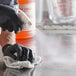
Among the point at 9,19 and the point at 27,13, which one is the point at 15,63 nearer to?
the point at 9,19

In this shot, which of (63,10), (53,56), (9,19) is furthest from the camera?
(63,10)

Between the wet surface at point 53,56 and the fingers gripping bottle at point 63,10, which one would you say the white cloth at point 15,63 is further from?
the fingers gripping bottle at point 63,10

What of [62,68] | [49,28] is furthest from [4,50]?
[49,28]

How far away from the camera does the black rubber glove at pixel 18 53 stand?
778 mm

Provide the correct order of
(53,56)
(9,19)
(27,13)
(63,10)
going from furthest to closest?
(63,10) < (27,13) < (53,56) < (9,19)

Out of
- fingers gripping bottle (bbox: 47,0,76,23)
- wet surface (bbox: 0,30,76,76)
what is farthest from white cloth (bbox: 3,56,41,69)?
fingers gripping bottle (bbox: 47,0,76,23)

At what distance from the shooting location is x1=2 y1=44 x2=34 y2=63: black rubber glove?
778mm

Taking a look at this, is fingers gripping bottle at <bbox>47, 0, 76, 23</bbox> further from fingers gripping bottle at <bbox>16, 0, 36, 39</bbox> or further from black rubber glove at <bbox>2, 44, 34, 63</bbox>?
black rubber glove at <bbox>2, 44, 34, 63</bbox>

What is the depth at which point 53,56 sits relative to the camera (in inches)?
35.3

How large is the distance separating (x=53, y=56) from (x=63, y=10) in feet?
1.24

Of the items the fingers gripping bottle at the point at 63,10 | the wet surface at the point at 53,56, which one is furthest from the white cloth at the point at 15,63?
the fingers gripping bottle at the point at 63,10

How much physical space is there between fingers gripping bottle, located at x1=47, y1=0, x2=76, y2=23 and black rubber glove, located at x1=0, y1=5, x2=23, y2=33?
540mm

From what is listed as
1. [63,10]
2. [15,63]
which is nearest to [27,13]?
[63,10]

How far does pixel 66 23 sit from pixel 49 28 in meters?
0.08
